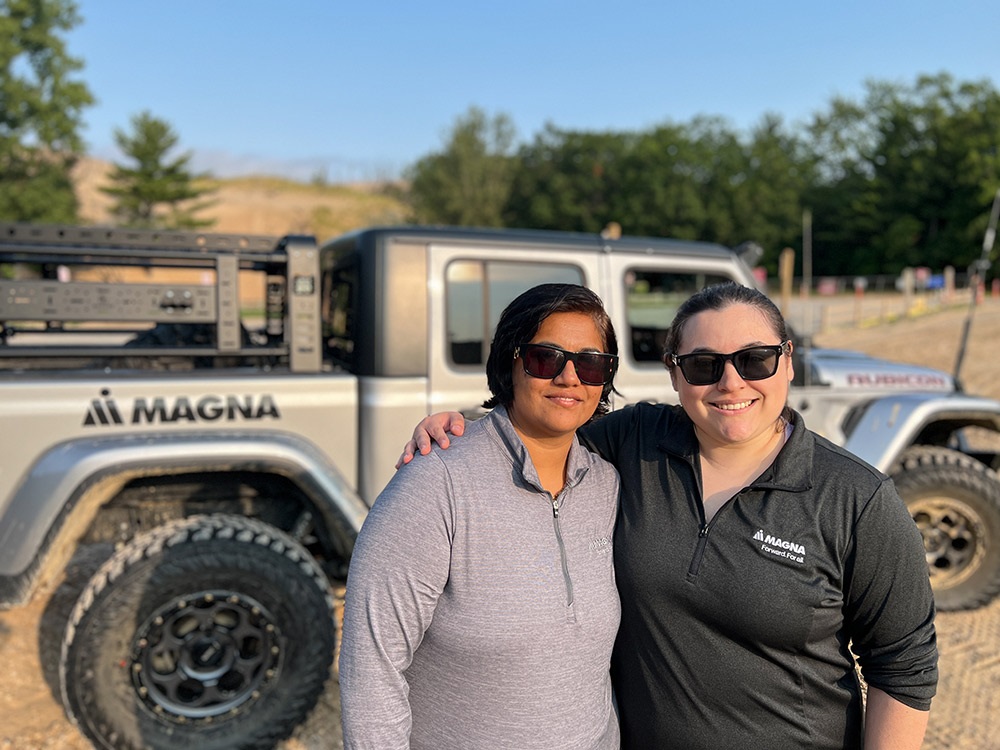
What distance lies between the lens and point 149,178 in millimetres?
42438

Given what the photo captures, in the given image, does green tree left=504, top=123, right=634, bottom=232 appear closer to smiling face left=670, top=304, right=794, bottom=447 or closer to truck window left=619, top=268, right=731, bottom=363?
truck window left=619, top=268, right=731, bottom=363

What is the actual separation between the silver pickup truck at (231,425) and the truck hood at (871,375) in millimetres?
Answer: 304

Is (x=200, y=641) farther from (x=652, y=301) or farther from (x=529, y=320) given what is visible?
(x=652, y=301)

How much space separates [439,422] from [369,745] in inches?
24.8

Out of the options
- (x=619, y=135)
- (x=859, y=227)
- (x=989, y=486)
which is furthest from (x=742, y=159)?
(x=989, y=486)

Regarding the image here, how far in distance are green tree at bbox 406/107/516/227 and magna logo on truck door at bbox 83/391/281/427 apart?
56.8 m

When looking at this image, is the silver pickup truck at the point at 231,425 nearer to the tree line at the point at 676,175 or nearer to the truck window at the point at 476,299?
the truck window at the point at 476,299

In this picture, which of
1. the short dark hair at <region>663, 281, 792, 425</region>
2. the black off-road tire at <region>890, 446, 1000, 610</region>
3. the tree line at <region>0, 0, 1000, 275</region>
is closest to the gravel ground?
the black off-road tire at <region>890, 446, 1000, 610</region>

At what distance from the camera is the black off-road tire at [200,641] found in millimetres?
2555

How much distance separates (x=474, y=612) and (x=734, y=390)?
69 centimetres

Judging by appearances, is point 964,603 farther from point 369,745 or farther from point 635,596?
point 369,745

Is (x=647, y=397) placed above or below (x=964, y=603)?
above

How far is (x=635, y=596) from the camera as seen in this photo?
1533 millimetres

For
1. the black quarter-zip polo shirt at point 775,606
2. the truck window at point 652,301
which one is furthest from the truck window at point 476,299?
the black quarter-zip polo shirt at point 775,606
